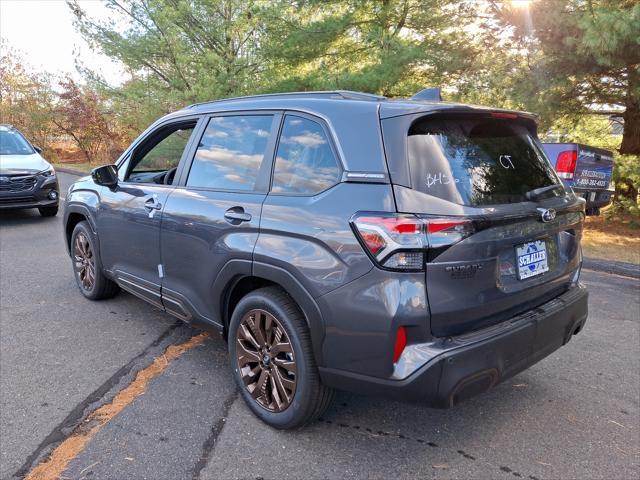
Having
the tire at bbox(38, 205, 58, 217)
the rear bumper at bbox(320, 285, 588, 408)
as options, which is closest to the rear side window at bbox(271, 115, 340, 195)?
the rear bumper at bbox(320, 285, 588, 408)

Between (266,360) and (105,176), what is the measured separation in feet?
7.59

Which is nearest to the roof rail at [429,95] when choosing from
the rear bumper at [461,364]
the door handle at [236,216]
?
the door handle at [236,216]

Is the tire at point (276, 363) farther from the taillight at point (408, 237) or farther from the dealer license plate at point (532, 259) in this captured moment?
the dealer license plate at point (532, 259)

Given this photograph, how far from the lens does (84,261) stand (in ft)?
16.2

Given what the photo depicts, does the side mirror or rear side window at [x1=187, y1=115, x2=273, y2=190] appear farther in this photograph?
A: the side mirror

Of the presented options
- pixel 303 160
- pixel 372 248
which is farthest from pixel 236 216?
pixel 372 248

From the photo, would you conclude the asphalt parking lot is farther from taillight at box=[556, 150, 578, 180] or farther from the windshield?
the windshield

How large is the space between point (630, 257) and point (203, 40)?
1374 centimetres

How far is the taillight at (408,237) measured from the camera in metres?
2.17

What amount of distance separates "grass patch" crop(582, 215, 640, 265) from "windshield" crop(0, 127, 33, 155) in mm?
10277

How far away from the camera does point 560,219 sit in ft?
9.07

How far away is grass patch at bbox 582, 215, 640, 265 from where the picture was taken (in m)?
7.29

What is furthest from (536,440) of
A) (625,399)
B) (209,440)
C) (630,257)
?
(630,257)

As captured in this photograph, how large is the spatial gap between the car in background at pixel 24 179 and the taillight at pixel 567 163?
9.07 metres
